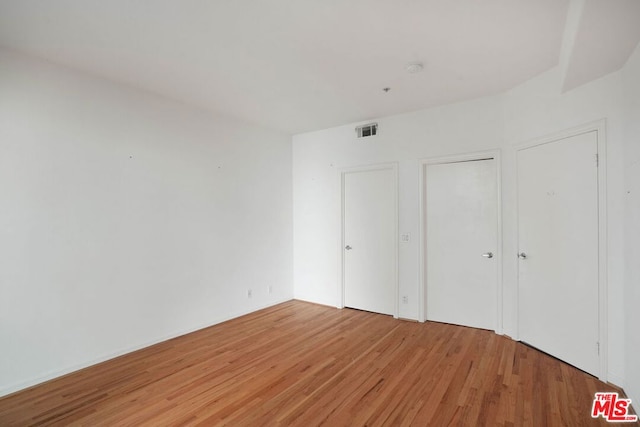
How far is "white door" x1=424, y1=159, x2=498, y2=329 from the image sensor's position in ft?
12.2

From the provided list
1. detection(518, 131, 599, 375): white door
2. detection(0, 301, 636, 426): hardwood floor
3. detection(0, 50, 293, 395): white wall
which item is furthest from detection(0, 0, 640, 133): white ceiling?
detection(0, 301, 636, 426): hardwood floor

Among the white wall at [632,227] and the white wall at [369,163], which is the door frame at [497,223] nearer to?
the white wall at [369,163]

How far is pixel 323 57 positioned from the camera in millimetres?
2689

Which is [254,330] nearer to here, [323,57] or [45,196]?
[45,196]

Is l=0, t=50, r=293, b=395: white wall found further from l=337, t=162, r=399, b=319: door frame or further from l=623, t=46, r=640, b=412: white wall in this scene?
l=623, t=46, r=640, b=412: white wall

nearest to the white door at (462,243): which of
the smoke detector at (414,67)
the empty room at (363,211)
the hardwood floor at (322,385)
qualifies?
the empty room at (363,211)

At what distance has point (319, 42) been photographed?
2451 mm

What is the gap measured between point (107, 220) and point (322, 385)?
264 centimetres

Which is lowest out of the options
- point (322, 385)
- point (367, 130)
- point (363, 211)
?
point (322, 385)

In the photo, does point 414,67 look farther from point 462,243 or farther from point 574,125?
point 462,243

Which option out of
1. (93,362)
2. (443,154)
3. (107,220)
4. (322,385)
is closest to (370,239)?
(443,154)

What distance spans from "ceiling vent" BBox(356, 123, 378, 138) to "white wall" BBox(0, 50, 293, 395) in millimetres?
1666

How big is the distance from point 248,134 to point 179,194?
1.43 m

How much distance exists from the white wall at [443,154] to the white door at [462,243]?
0.16 metres
